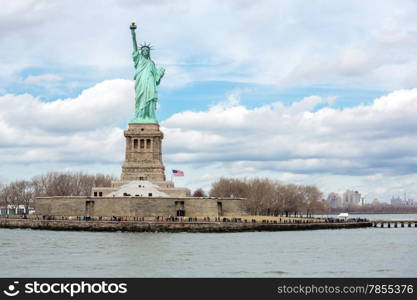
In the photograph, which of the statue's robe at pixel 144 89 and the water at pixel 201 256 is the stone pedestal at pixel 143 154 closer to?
the statue's robe at pixel 144 89

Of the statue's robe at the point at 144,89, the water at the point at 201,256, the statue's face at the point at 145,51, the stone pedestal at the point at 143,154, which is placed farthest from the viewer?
the statue's face at the point at 145,51

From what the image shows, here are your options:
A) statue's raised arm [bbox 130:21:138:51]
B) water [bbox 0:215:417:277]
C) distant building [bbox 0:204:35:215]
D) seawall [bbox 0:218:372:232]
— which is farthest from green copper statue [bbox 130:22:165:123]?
distant building [bbox 0:204:35:215]

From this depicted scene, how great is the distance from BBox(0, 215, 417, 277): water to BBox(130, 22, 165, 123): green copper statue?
22.9 m

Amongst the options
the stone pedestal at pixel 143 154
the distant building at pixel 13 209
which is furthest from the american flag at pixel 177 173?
the distant building at pixel 13 209

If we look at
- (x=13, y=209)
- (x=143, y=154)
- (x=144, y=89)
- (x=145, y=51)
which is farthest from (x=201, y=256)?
(x=13, y=209)

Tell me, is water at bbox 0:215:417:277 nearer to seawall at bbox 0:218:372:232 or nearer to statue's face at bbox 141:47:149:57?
seawall at bbox 0:218:372:232

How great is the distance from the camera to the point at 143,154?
8219cm

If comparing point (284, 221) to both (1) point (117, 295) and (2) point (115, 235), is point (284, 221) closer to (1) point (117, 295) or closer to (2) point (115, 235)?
(2) point (115, 235)

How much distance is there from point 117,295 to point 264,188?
269 ft

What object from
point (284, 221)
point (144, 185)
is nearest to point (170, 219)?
point (144, 185)

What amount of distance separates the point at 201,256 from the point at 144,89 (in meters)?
41.7

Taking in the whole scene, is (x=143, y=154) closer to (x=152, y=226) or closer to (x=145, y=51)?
(x=145, y=51)

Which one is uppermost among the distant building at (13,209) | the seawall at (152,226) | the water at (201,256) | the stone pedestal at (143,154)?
the stone pedestal at (143,154)

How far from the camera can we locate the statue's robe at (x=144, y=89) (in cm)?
8331
